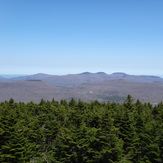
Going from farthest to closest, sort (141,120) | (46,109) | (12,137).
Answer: (46,109), (141,120), (12,137)

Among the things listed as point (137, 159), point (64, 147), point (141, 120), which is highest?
point (141, 120)

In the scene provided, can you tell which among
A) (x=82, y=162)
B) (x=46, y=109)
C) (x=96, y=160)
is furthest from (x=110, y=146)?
(x=46, y=109)

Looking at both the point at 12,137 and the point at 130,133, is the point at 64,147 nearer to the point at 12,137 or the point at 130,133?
the point at 12,137

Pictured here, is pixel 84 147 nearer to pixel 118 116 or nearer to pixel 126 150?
pixel 126 150

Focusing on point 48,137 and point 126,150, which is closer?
point 126,150

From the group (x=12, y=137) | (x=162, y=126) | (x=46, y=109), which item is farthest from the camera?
(x=46, y=109)

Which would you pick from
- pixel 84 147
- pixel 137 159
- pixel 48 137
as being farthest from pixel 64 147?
pixel 137 159

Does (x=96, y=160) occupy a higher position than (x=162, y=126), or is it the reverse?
(x=162, y=126)

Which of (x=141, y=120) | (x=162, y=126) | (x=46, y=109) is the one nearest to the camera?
(x=162, y=126)

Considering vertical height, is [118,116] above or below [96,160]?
above
